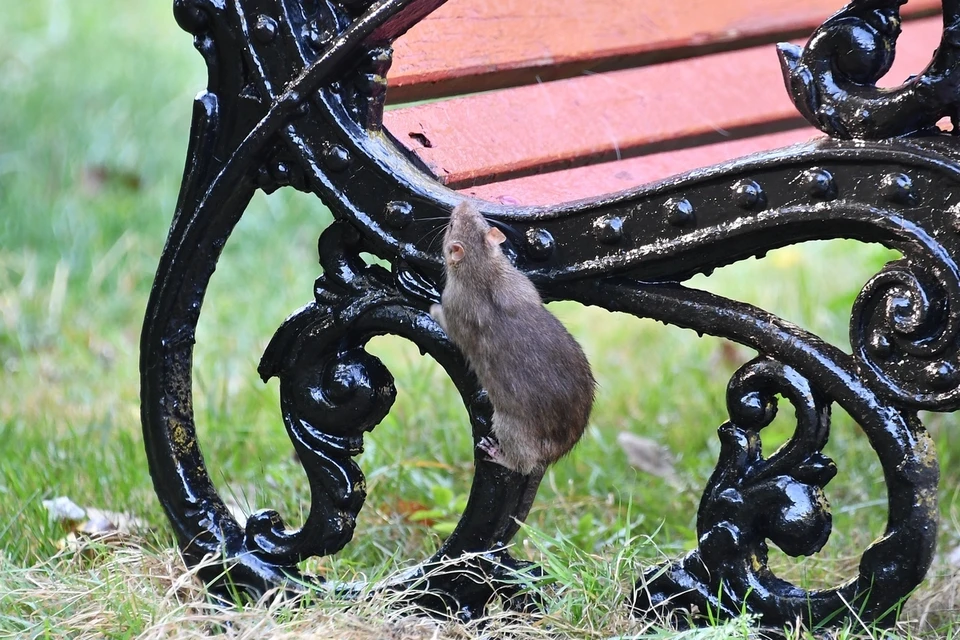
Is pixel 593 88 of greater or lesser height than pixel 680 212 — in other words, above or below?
above


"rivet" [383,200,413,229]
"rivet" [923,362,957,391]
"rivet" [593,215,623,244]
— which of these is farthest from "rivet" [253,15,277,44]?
"rivet" [923,362,957,391]

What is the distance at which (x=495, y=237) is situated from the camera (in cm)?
193

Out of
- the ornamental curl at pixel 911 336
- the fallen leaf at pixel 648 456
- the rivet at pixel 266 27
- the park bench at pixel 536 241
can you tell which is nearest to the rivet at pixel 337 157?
the park bench at pixel 536 241

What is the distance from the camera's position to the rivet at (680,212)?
1792 millimetres

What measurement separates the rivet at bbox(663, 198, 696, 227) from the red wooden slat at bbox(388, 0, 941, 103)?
72cm

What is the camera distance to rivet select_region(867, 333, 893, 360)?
1693mm

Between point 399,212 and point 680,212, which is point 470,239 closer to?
point 399,212

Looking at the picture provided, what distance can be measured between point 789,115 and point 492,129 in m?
0.95

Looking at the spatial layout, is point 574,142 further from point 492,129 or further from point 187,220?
point 187,220

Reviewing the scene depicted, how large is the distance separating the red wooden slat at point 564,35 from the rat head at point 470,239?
472 mm

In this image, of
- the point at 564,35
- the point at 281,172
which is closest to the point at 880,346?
the point at 281,172

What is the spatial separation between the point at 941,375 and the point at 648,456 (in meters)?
1.66

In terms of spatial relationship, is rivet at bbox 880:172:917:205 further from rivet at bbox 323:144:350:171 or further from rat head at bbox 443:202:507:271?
rivet at bbox 323:144:350:171

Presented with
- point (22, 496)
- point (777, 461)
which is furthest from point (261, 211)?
point (777, 461)
